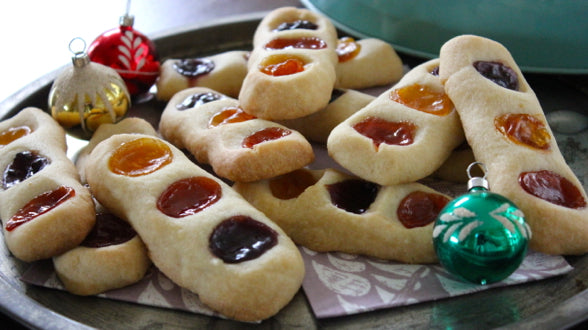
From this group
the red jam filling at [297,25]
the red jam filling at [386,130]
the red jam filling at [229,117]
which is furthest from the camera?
the red jam filling at [297,25]

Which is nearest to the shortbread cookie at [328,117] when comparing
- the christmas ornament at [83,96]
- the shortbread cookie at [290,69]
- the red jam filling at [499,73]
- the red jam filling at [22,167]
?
the shortbread cookie at [290,69]

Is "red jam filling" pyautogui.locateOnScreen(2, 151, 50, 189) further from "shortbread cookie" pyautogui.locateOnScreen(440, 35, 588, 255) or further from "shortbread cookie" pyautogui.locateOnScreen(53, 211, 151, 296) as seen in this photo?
"shortbread cookie" pyautogui.locateOnScreen(440, 35, 588, 255)

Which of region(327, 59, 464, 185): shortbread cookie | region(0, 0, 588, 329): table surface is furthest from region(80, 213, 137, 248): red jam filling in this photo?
region(0, 0, 588, 329): table surface

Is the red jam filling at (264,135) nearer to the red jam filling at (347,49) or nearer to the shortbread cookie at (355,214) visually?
the shortbread cookie at (355,214)

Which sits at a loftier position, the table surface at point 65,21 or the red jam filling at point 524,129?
the red jam filling at point 524,129

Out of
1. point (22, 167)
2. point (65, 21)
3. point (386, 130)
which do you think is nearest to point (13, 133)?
point (22, 167)

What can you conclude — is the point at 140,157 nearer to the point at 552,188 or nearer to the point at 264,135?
the point at 264,135
